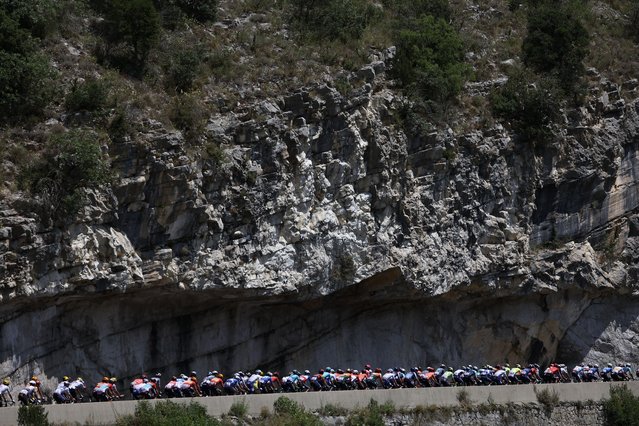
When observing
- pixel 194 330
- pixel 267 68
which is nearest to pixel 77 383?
pixel 194 330

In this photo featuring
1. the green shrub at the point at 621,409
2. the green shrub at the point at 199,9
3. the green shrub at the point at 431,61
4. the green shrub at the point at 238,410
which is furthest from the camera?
the green shrub at the point at 431,61

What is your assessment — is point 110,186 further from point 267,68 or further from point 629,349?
point 629,349

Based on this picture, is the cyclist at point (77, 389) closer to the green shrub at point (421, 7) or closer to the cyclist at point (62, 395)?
the cyclist at point (62, 395)

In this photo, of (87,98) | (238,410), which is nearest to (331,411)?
(238,410)

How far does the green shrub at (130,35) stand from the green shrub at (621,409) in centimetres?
1944

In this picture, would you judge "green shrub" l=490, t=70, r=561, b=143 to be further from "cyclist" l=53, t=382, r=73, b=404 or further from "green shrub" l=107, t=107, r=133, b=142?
"cyclist" l=53, t=382, r=73, b=404

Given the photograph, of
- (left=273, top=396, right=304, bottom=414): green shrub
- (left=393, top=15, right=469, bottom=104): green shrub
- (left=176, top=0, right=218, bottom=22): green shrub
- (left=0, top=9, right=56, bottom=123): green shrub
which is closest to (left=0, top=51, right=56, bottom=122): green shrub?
(left=0, top=9, right=56, bottom=123): green shrub

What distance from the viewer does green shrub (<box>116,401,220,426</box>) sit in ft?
103

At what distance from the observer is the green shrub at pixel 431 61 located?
150 feet

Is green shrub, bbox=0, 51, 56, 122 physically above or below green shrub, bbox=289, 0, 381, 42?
below

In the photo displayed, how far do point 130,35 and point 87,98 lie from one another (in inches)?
185

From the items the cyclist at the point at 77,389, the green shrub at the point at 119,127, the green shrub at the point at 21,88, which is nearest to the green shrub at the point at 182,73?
the green shrub at the point at 119,127

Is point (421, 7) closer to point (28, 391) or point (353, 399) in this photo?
point (353, 399)

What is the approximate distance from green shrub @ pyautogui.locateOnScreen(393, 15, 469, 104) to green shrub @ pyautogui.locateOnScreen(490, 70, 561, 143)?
1704 mm
